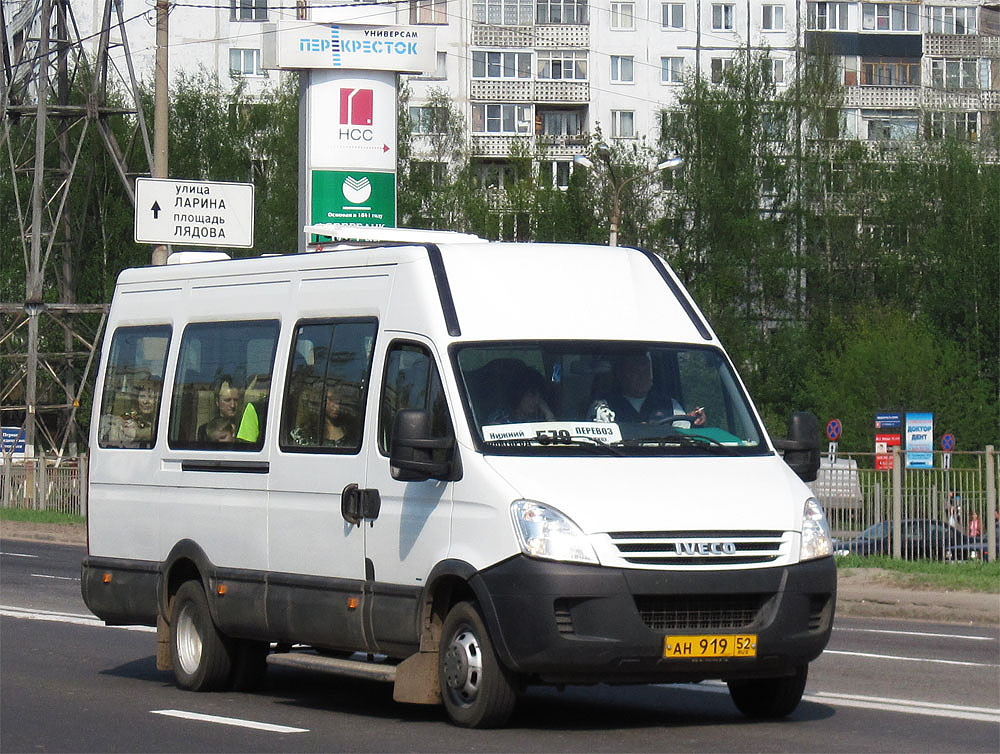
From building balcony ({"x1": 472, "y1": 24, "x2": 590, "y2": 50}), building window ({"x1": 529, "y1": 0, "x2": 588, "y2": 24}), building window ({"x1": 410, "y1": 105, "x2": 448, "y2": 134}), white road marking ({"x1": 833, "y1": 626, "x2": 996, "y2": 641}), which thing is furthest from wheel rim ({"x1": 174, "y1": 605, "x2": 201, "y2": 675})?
building window ({"x1": 529, "y1": 0, "x2": 588, "y2": 24})

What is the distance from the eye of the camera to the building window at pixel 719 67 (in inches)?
2886

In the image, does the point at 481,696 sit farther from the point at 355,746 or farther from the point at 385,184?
the point at 385,184

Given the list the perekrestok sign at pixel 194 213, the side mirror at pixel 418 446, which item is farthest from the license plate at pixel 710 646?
the perekrestok sign at pixel 194 213

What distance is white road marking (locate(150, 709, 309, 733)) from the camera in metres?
9.66

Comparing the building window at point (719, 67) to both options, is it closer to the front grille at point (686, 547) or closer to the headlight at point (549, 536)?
the front grille at point (686, 547)

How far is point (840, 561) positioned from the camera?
23.4 metres

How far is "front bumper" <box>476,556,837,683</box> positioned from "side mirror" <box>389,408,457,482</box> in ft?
2.07

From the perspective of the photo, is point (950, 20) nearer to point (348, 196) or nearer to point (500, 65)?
point (500, 65)

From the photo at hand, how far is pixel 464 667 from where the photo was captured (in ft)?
30.6

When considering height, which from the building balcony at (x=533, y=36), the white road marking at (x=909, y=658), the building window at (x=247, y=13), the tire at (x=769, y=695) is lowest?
the white road marking at (x=909, y=658)

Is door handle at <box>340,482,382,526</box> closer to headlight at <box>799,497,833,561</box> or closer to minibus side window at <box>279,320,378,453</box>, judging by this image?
minibus side window at <box>279,320,378,453</box>

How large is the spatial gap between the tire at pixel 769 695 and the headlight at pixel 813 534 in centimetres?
76

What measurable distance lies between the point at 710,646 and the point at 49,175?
5612cm

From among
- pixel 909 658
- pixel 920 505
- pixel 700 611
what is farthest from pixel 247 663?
pixel 920 505
